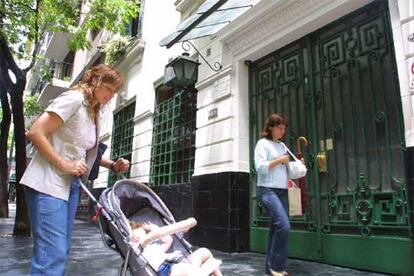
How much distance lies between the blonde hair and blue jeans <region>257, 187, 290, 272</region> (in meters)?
2.37

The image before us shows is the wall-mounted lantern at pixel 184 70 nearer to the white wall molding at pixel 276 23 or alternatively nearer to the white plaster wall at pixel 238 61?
the white plaster wall at pixel 238 61

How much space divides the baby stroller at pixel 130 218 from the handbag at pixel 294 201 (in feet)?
5.27

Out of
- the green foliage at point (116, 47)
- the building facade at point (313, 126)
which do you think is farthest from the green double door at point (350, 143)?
the green foliage at point (116, 47)

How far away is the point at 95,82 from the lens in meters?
2.75

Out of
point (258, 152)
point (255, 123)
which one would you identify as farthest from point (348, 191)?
point (255, 123)

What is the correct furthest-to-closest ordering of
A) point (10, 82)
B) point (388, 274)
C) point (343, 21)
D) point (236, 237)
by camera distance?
point (10, 82), point (236, 237), point (343, 21), point (388, 274)

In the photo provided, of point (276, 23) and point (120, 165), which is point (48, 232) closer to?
point (120, 165)

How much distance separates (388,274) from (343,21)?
319cm

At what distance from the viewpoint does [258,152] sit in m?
4.60

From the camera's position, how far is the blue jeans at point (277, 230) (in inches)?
170

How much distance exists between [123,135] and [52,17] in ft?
14.4

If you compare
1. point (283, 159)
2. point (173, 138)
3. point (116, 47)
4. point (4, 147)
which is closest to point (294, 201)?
point (283, 159)

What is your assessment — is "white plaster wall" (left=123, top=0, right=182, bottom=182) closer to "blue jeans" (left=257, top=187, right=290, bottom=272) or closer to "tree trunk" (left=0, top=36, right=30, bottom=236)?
"tree trunk" (left=0, top=36, right=30, bottom=236)

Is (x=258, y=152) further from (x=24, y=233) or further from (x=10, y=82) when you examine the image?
(x=10, y=82)
